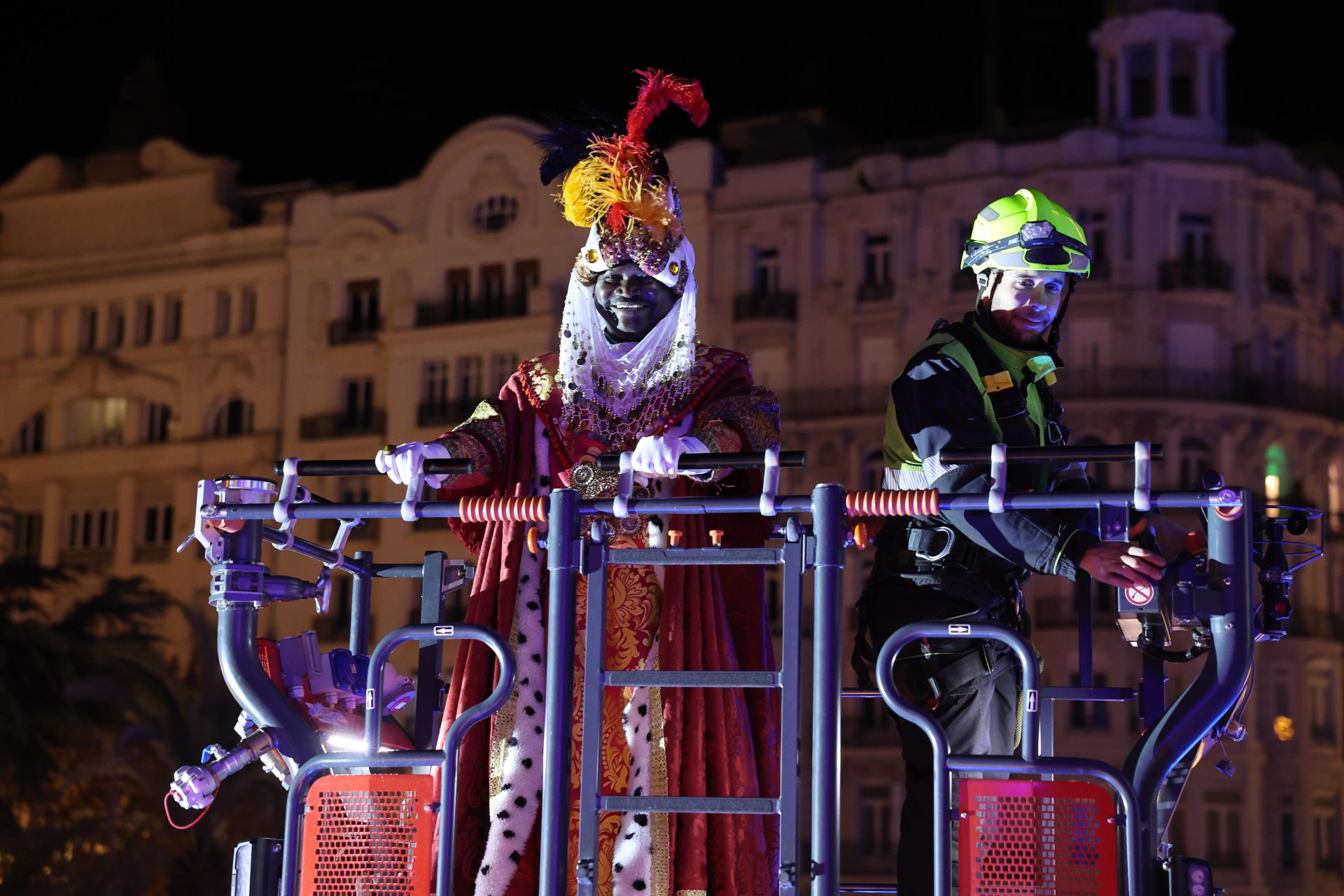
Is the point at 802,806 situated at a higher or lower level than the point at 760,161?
lower

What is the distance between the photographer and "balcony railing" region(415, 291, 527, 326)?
41.3m

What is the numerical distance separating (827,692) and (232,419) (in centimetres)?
4026

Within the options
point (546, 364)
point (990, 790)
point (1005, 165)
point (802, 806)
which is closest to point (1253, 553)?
point (990, 790)

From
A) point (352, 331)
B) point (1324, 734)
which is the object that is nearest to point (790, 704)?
point (1324, 734)

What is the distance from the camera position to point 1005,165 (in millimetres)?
38250

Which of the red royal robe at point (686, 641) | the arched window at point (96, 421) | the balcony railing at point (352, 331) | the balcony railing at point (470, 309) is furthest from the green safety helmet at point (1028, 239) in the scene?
the arched window at point (96, 421)

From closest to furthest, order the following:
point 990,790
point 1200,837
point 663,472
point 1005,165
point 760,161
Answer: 1. point 990,790
2. point 663,472
3. point 1200,837
4. point 1005,165
5. point 760,161

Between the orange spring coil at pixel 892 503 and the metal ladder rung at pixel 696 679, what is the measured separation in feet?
1.63

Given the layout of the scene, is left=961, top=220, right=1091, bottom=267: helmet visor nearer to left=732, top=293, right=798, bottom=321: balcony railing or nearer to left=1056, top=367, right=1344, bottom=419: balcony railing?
left=1056, top=367, right=1344, bottom=419: balcony railing

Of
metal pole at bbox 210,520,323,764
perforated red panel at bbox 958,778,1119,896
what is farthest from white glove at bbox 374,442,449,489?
perforated red panel at bbox 958,778,1119,896

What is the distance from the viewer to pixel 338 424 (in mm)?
42250

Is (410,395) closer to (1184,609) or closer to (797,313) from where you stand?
(797,313)

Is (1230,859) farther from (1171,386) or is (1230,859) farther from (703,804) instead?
(703,804)

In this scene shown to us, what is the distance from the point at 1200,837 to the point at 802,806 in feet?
24.3
